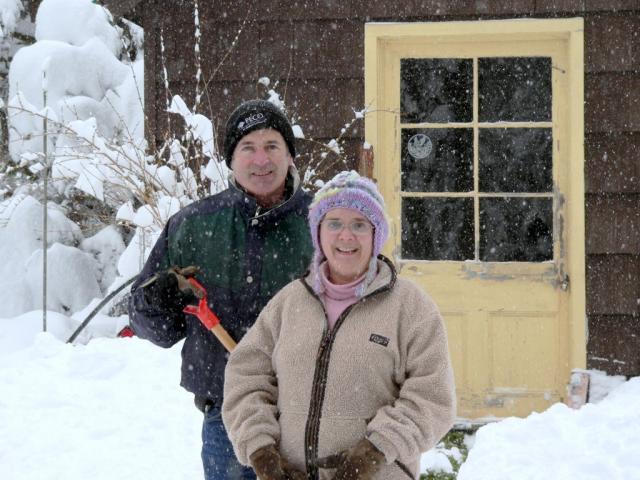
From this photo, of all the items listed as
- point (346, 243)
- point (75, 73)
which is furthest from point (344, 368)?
point (75, 73)

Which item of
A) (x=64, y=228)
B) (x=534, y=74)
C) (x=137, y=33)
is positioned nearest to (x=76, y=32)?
(x=137, y=33)

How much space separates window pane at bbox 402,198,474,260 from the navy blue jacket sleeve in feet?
8.06

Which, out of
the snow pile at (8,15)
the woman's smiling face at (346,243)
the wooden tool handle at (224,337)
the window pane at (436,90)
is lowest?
the wooden tool handle at (224,337)

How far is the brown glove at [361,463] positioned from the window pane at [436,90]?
3.12 meters

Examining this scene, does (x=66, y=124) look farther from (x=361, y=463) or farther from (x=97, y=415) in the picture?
(x=361, y=463)

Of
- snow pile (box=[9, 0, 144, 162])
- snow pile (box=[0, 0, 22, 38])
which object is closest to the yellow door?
snow pile (box=[9, 0, 144, 162])

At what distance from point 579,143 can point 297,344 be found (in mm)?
3007

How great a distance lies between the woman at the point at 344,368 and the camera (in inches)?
70.2

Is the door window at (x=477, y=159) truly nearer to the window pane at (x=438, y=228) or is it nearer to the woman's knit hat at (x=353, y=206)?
the window pane at (x=438, y=228)

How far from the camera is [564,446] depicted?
371 centimetres

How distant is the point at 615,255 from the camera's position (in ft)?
14.5

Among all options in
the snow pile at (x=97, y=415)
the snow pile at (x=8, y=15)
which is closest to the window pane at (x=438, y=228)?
the snow pile at (x=97, y=415)

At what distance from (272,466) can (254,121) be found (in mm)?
949

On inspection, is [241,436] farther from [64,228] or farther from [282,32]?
[64,228]
